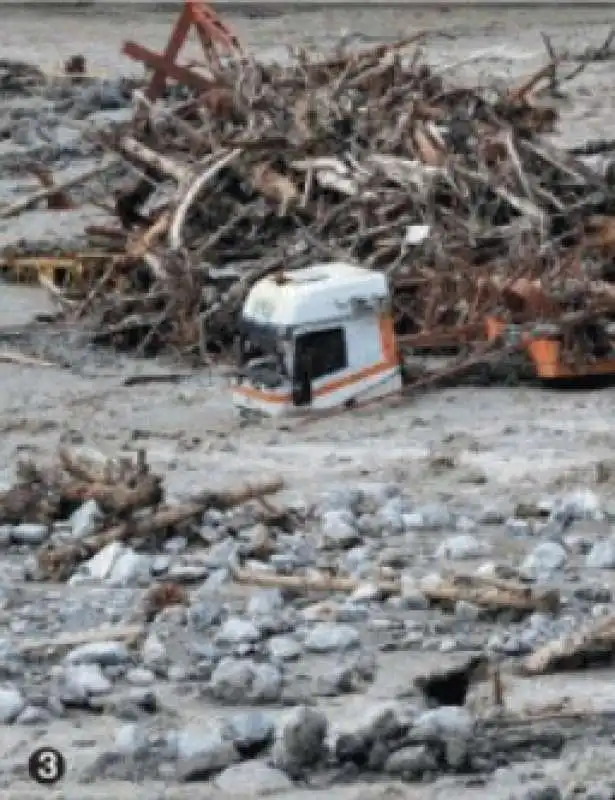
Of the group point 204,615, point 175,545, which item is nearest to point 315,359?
point 175,545

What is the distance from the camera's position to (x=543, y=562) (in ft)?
25.4

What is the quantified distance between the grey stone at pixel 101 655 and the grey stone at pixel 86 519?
4.24 ft

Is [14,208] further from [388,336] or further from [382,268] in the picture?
[388,336]

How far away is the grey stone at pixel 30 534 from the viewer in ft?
27.4

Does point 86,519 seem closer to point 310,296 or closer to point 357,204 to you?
point 310,296

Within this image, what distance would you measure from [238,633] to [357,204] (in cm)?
521


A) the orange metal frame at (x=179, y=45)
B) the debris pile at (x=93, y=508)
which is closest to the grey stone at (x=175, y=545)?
the debris pile at (x=93, y=508)

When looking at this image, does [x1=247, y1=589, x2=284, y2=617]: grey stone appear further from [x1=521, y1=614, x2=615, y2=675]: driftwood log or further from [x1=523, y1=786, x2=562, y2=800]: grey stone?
[x1=523, y1=786, x2=562, y2=800]: grey stone

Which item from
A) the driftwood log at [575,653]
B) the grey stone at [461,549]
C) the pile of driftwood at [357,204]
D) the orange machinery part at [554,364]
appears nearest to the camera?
the driftwood log at [575,653]

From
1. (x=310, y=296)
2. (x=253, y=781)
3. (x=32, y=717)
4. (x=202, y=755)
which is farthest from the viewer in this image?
(x=310, y=296)

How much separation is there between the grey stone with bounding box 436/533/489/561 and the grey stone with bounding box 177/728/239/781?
196 cm

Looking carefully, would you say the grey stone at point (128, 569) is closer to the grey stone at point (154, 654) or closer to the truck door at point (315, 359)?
the grey stone at point (154, 654)

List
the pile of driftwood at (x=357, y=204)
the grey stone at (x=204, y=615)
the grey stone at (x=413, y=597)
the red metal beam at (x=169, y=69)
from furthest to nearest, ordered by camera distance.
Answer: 1. the red metal beam at (x=169, y=69)
2. the pile of driftwood at (x=357, y=204)
3. the grey stone at (x=413, y=597)
4. the grey stone at (x=204, y=615)

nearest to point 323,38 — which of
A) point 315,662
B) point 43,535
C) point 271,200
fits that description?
point 271,200
